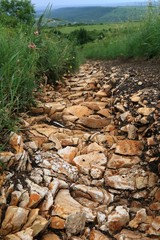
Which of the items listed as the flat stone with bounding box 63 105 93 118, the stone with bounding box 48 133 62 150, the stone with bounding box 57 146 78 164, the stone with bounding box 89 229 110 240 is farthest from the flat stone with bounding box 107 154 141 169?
the flat stone with bounding box 63 105 93 118

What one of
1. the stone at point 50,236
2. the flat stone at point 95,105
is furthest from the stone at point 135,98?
the stone at point 50,236

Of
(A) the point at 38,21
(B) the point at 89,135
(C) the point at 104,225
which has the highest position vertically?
(A) the point at 38,21

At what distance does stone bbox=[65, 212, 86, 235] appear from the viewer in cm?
208

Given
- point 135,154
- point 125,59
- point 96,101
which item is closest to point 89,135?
point 135,154

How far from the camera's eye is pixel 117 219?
7.22 feet

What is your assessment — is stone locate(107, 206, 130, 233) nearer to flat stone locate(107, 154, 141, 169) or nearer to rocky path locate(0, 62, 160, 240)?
rocky path locate(0, 62, 160, 240)

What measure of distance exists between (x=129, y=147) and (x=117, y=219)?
79 cm

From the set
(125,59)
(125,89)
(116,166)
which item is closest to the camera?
(116,166)

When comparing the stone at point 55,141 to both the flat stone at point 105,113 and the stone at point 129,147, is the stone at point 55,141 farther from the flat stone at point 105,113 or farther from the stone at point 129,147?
the flat stone at point 105,113

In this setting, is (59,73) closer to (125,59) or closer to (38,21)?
(38,21)

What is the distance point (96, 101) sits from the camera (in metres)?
3.79

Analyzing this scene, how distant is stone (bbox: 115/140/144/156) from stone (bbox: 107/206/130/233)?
619mm

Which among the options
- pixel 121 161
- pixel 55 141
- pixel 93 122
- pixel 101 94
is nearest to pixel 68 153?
pixel 55 141

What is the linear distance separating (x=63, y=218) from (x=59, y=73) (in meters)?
2.79
